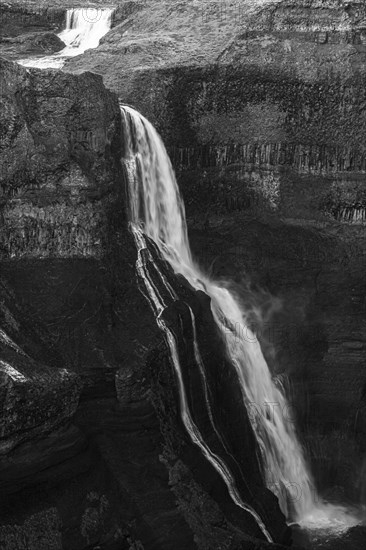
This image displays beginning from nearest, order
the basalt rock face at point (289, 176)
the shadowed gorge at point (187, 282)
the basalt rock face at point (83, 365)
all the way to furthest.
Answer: the basalt rock face at point (83, 365), the shadowed gorge at point (187, 282), the basalt rock face at point (289, 176)

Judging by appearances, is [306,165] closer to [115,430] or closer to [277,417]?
[277,417]

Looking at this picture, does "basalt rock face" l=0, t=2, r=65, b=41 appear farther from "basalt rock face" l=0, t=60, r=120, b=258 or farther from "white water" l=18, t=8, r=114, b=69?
"basalt rock face" l=0, t=60, r=120, b=258

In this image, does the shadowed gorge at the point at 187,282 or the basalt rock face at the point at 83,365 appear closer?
the basalt rock face at the point at 83,365

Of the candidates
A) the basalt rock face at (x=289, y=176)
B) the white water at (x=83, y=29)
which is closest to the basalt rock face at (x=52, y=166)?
the basalt rock face at (x=289, y=176)

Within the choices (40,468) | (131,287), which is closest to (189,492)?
(40,468)

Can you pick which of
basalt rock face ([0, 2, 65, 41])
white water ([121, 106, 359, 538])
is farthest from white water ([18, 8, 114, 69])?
white water ([121, 106, 359, 538])

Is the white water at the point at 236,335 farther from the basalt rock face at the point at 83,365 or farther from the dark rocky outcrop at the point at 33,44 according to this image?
the dark rocky outcrop at the point at 33,44
